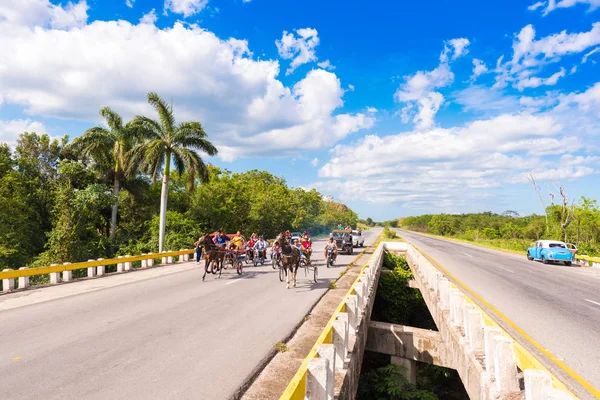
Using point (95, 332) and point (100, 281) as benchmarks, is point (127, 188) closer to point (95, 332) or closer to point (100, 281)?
point (100, 281)

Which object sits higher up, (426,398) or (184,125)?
(184,125)

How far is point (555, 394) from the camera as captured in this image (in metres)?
2.76

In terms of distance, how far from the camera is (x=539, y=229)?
224ft

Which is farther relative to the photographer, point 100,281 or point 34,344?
point 100,281

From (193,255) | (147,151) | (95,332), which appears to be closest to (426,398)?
(95,332)

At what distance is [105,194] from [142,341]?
97.1 feet

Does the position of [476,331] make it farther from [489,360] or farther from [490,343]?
[490,343]

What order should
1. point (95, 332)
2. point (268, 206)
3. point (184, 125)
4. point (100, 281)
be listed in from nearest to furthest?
point (95, 332)
point (100, 281)
point (184, 125)
point (268, 206)

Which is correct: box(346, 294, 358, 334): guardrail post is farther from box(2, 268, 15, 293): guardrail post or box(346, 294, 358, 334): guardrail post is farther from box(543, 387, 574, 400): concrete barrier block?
box(2, 268, 15, 293): guardrail post

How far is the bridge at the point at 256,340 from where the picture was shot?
473cm

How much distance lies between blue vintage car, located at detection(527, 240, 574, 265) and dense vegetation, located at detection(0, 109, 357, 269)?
28239 millimetres

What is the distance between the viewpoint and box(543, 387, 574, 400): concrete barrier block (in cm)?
265

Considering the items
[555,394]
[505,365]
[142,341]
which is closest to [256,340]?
[142,341]

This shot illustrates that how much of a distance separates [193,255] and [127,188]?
16.2m
